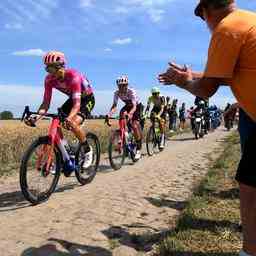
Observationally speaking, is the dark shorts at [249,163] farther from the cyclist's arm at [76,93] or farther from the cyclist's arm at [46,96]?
the cyclist's arm at [46,96]

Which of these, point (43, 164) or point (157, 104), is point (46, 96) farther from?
point (157, 104)

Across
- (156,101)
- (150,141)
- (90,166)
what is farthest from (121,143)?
(156,101)

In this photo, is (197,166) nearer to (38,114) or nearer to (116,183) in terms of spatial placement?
(116,183)

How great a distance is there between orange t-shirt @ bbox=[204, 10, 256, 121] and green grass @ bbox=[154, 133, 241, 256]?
2.19 metres

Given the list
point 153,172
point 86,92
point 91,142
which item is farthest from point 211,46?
point 153,172

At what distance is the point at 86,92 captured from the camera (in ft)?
33.6

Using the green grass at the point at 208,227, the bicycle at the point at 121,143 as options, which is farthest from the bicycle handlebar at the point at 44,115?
the bicycle at the point at 121,143

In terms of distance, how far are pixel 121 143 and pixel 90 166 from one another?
3.34m

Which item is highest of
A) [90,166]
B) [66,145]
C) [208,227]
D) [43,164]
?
[66,145]

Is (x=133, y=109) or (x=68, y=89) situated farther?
(x=133, y=109)

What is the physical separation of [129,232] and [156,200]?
2.12 m

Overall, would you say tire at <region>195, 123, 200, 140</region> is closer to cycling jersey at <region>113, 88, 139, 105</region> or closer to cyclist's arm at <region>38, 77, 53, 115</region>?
cycling jersey at <region>113, 88, 139, 105</region>

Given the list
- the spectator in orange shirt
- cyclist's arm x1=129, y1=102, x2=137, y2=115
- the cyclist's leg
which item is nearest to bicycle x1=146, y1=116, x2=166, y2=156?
the cyclist's leg

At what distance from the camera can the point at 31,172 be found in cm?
816
